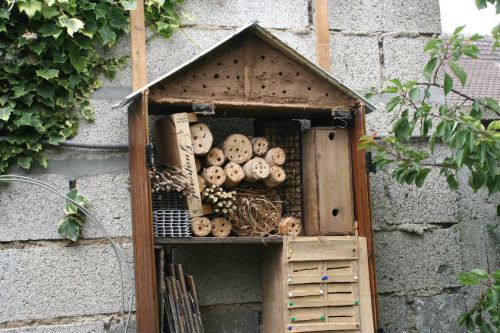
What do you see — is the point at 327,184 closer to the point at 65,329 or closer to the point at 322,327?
the point at 322,327

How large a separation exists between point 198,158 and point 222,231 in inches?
15.4

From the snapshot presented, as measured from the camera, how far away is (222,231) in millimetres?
3826

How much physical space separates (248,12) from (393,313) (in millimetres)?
1951

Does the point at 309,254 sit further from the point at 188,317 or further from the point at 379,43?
the point at 379,43

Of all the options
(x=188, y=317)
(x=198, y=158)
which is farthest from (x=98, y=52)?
(x=188, y=317)

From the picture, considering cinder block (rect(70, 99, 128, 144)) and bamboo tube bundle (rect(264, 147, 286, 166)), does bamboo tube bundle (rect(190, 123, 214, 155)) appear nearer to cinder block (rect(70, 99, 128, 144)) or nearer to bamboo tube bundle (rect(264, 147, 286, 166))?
bamboo tube bundle (rect(264, 147, 286, 166))

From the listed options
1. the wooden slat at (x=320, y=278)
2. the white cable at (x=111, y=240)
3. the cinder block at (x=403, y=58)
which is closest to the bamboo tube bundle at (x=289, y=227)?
the wooden slat at (x=320, y=278)

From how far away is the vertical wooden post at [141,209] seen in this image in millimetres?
3594

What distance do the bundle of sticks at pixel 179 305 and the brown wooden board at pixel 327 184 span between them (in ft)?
2.40

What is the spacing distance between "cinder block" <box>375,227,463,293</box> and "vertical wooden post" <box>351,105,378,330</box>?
0.46 m

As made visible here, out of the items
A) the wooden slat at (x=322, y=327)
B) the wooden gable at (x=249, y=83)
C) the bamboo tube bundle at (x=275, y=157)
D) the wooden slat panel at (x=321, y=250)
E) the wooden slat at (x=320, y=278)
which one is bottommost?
the wooden slat at (x=322, y=327)

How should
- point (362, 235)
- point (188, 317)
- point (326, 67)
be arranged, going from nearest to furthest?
point (188, 317)
point (362, 235)
point (326, 67)

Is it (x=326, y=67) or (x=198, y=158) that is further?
(x=326, y=67)

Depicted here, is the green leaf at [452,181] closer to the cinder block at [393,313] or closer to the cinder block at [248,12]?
the cinder block at [393,313]
